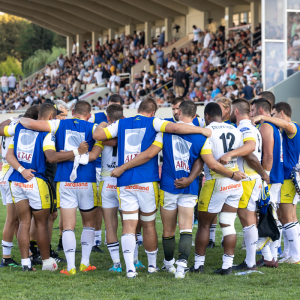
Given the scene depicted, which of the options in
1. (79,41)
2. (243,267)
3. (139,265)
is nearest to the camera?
(243,267)

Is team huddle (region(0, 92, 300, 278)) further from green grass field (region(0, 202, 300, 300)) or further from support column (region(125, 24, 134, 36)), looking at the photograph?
support column (region(125, 24, 134, 36))

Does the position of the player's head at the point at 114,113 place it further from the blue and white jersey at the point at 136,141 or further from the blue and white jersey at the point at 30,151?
the blue and white jersey at the point at 30,151

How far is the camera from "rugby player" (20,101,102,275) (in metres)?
5.31

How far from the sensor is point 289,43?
15.5m

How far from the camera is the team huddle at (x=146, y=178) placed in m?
5.18

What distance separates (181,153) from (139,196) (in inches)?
27.0

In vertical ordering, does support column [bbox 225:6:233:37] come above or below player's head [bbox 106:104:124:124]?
above

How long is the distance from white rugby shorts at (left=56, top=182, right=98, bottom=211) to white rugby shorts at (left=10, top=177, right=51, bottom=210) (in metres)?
0.19

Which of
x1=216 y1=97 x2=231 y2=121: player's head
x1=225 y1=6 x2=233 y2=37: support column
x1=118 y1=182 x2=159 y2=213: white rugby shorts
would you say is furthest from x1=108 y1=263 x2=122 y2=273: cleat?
x1=225 y1=6 x2=233 y2=37: support column

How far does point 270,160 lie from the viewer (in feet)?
18.5

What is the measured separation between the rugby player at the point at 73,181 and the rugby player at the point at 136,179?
277 millimetres

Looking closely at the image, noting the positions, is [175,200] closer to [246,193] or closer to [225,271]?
[246,193]

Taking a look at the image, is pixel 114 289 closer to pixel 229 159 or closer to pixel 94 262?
pixel 94 262

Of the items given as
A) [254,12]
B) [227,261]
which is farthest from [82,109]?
[254,12]
